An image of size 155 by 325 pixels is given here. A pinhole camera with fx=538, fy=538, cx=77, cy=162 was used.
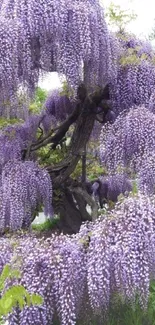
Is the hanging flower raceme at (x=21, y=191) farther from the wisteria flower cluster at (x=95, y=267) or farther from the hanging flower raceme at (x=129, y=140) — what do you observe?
the wisteria flower cluster at (x=95, y=267)

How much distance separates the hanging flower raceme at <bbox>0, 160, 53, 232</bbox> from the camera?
12.1 feet

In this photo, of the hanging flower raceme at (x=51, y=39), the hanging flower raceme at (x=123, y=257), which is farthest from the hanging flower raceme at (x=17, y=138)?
the hanging flower raceme at (x=123, y=257)

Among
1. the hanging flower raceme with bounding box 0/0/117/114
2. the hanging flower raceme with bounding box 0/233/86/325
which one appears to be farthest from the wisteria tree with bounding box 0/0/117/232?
the hanging flower raceme with bounding box 0/233/86/325

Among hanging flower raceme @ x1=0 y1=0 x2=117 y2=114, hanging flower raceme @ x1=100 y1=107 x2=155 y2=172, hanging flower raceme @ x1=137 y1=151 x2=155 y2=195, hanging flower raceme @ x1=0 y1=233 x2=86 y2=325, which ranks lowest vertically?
hanging flower raceme @ x1=0 y1=233 x2=86 y2=325

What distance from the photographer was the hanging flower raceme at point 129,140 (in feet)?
11.2

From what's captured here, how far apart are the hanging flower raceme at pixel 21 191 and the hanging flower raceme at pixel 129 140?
0.53 m

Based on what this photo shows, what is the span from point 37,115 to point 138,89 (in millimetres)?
1117

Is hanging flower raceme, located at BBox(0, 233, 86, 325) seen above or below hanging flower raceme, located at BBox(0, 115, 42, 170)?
below

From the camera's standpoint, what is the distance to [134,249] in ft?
9.17

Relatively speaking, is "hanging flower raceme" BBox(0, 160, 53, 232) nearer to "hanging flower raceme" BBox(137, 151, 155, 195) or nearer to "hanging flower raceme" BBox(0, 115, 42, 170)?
"hanging flower raceme" BBox(0, 115, 42, 170)

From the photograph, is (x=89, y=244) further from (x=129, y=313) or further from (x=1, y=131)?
(x=1, y=131)

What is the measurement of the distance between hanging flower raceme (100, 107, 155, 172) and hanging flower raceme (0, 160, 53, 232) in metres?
0.53

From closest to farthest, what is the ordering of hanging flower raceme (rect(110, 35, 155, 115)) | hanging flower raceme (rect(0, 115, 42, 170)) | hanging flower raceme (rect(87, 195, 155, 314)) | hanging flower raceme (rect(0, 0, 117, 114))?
hanging flower raceme (rect(87, 195, 155, 314)), hanging flower raceme (rect(0, 0, 117, 114)), hanging flower raceme (rect(110, 35, 155, 115)), hanging flower raceme (rect(0, 115, 42, 170))

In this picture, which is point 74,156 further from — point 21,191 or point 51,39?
point 51,39
